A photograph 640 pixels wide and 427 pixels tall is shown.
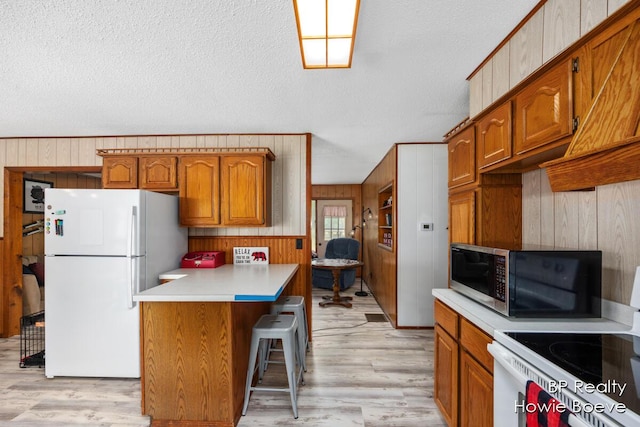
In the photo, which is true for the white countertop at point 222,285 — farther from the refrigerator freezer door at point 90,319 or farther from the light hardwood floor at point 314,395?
the light hardwood floor at point 314,395

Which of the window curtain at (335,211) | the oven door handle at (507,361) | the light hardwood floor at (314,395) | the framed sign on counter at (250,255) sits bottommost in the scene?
the light hardwood floor at (314,395)

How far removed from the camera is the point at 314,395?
231cm

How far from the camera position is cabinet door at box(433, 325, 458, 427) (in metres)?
1.71

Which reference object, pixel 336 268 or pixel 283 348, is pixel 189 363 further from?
pixel 336 268

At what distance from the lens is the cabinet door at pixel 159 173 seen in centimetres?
302

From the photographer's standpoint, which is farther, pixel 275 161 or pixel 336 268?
pixel 336 268

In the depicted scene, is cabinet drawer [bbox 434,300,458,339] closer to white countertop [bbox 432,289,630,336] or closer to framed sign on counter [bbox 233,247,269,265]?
white countertop [bbox 432,289,630,336]

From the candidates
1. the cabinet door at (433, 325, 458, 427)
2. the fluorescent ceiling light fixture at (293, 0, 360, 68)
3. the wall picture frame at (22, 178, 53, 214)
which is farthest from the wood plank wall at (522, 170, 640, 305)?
the wall picture frame at (22, 178, 53, 214)

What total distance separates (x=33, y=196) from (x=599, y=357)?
19.4 feet

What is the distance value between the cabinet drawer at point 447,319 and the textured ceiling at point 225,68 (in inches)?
61.8

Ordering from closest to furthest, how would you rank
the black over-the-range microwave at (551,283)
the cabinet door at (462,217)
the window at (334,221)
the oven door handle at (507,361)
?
the oven door handle at (507,361) < the black over-the-range microwave at (551,283) < the cabinet door at (462,217) < the window at (334,221)

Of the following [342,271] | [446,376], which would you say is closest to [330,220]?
[342,271]

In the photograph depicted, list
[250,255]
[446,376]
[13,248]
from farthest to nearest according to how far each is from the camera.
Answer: [13,248]
[250,255]
[446,376]

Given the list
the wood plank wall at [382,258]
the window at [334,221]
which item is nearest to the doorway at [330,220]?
the window at [334,221]
